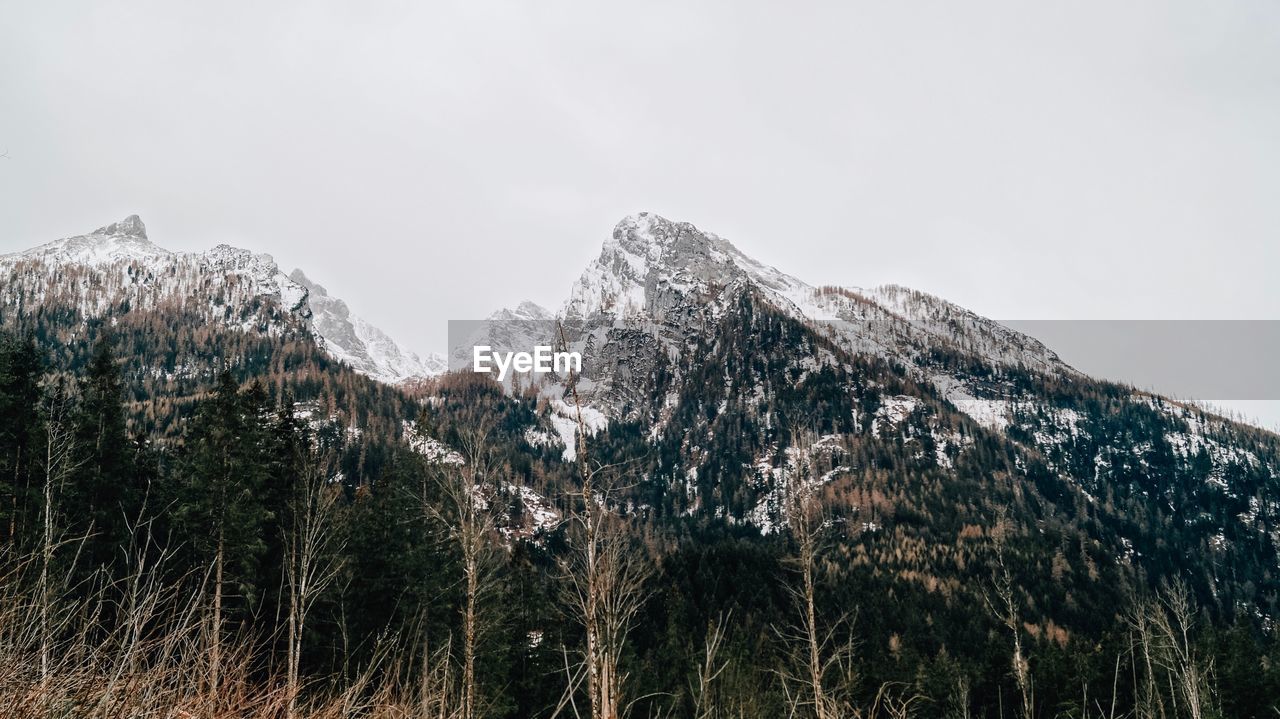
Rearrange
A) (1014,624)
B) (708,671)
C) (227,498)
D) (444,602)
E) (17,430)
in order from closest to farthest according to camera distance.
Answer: (708,671), (227,498), (1014,624), (17,430), (444,602)

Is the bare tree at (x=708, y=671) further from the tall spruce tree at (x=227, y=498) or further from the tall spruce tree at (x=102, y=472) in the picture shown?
the tall spruce tree at (x=102, y=472)

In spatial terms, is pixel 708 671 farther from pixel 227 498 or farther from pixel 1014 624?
pixel 1014 624

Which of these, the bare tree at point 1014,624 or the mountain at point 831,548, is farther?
the mountain at point 831,548

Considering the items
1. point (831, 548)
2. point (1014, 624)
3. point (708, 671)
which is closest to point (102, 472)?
point (831, 548)

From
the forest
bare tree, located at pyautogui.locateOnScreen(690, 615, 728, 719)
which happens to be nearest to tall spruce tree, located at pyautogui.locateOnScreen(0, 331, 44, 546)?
the forest

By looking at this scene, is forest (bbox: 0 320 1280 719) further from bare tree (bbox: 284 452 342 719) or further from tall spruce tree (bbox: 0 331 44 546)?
bare tree (bbox: 284 452 342 719)

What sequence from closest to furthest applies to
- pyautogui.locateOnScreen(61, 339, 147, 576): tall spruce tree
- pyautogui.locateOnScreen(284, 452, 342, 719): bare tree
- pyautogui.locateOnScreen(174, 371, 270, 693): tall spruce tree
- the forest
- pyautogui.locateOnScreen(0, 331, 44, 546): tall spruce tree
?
the forest → pyautogui.locateOnScreen(284, 452, 342, 719): bare tree → pyautogui.locateOnScreen(0, 331, 44, 546): tall spruce tree → pyautogui.locateOnScreen(174, 371, 270, 693): tall spruce tree → pyautogui.locateOnScreen(61, 339, 147, 576): tall spruce tree

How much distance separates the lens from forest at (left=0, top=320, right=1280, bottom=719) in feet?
17.9

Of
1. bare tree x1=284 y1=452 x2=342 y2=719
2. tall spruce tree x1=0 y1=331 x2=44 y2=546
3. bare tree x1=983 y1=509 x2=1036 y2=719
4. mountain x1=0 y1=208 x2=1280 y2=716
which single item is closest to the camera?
bare tree x1=983 y1=509 x2=1036 y2=719

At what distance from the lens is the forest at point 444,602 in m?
5.45

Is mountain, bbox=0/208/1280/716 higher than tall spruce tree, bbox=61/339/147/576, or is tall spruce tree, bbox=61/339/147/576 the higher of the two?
tall spruce tree, bbox=61/339/147/576

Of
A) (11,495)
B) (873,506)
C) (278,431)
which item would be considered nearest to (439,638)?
(278,431)

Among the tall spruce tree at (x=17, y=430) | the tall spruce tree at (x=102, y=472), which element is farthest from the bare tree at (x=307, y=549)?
the tall spruce tree at (x=17, y=430)

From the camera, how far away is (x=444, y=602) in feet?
99.0
